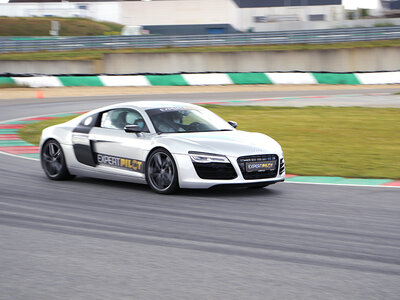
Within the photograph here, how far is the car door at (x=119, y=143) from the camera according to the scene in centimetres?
937

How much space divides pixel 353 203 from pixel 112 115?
11.7 feet

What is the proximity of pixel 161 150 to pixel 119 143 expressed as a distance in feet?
2.74

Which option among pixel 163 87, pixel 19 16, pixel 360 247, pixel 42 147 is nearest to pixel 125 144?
pixel 42 147

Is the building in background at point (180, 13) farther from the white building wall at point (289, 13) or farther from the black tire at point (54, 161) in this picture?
the black tire at point (54, 161)

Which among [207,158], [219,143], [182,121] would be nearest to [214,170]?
[207,158]

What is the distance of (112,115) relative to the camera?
33.0 feet

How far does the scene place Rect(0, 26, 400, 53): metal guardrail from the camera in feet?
140

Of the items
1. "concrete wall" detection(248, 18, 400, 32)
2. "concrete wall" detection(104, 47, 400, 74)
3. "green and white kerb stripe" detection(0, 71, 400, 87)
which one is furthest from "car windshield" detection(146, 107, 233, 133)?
"concrete wall" detection(248, 18, 400, 32)

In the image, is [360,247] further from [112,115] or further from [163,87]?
[163,87]

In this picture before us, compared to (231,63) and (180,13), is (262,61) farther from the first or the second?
(180,13)

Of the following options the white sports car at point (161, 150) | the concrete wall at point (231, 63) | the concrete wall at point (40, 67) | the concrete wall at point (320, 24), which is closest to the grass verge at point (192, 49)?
the concrete wall at point (231, 63)

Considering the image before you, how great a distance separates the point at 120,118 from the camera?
9.96 meters

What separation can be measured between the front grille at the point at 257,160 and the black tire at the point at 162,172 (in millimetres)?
813

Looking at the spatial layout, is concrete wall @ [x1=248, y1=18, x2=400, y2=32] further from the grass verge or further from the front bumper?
the front bumper
